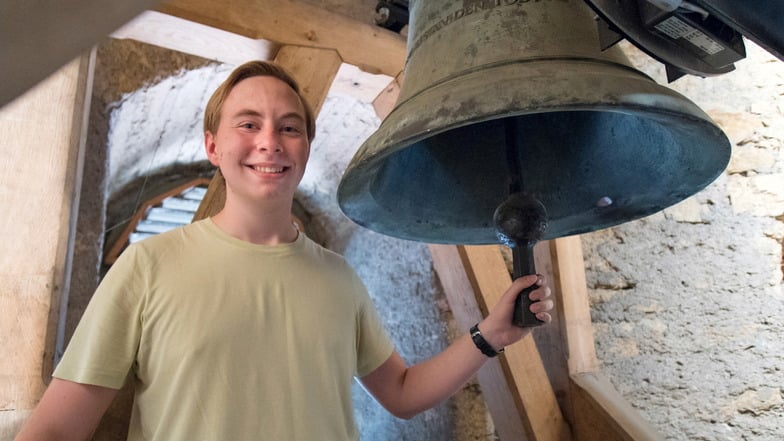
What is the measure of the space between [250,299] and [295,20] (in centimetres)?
69

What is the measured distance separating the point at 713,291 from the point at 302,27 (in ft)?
4.04

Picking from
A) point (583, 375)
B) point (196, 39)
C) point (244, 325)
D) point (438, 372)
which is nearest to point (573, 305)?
point (583, 375)

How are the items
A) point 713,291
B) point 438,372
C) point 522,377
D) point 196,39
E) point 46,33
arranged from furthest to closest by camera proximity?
point 713,291 → point 522,377 → point 196,39 → point 438,372 → point 46,33

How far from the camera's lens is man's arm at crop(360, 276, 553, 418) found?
35.0 inches

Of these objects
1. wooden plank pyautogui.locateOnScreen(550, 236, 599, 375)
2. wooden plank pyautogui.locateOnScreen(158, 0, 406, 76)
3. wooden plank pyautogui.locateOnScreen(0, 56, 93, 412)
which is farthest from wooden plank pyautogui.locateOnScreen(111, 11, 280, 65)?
wooden plank pyautogui.locateOnScreen(550, 236, 599, 375)

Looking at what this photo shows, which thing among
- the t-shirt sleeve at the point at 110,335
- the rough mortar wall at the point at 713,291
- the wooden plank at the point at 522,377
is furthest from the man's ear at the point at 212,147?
the rough mortar wall at the point at 713,291

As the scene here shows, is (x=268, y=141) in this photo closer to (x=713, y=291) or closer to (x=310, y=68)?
(x=310, y=68)

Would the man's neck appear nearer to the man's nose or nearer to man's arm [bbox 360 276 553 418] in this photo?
the man's nose

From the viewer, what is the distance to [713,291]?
1562mm

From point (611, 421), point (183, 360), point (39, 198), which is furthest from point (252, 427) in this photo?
point (611, 421)

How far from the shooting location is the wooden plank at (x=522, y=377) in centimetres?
135

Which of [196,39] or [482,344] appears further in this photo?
[196,39]

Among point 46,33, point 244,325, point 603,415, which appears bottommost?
point 603,415

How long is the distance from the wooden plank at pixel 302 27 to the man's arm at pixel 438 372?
2.31ft
